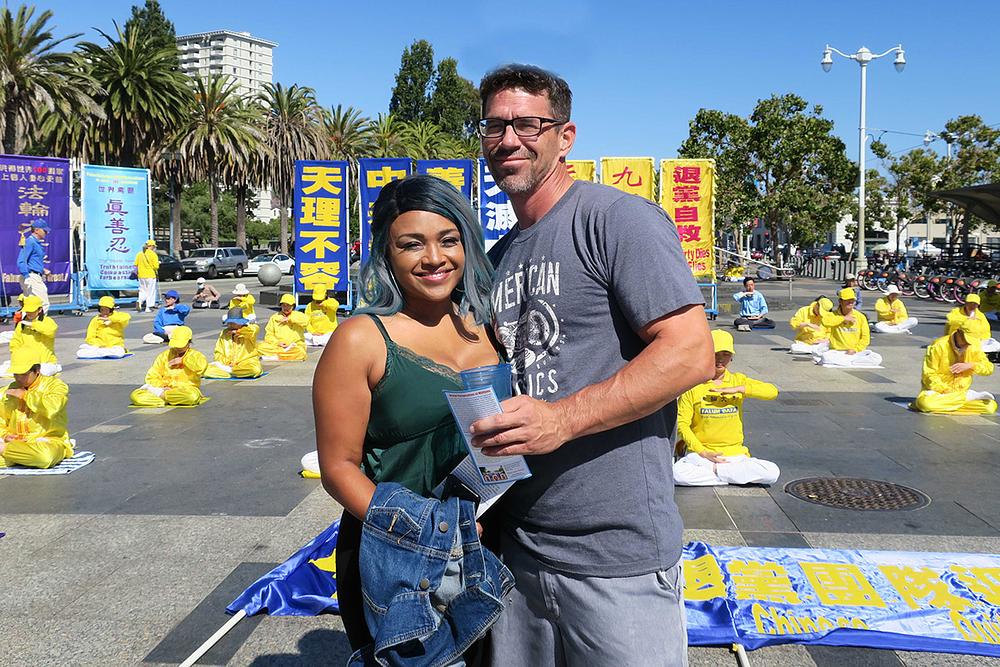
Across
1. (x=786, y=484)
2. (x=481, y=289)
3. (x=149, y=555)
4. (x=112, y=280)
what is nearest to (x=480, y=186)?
(x=112, y=280)

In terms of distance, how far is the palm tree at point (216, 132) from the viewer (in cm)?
3466

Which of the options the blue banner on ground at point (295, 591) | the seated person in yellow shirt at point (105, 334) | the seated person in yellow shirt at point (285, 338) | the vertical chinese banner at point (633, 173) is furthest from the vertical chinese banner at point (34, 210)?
the blue banner on ground at point (295, 591)

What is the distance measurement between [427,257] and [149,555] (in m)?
3.46

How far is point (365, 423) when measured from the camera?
190 cm

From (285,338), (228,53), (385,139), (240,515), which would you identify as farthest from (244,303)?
(228,53)

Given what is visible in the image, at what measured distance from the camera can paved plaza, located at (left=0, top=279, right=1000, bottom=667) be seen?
11.8ft

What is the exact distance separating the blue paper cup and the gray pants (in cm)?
41

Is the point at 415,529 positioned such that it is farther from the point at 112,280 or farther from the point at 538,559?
the point at 112,280

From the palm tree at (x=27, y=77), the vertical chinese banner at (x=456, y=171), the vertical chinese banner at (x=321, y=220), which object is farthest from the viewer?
the palm tree at (x=27, y=77)

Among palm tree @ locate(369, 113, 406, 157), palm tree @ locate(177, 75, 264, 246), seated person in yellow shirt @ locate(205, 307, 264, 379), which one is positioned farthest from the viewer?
palm tree @ locate(369, 113, 406, 157)

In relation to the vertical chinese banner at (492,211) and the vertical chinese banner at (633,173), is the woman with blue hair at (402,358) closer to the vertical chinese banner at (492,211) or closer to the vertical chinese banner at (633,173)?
the vertical chinese banner at (492,211)

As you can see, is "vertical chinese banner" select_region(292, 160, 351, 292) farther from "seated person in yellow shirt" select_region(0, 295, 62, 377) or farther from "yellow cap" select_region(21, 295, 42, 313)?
"yellow cap" select_region(21, 295, 42, 313)

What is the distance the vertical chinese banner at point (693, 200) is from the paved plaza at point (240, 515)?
8.12 metres

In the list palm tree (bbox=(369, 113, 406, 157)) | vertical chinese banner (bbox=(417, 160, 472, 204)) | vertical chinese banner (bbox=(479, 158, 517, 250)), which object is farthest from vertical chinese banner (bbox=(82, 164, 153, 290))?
palm tree (bbox=(369, 113, 406, 157))
